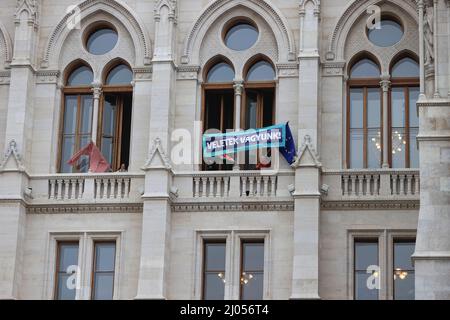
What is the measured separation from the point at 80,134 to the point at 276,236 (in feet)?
27.5

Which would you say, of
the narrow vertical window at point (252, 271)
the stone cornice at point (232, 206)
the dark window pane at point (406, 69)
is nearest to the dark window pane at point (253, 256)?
the narrow vertical window at point (252, 271)

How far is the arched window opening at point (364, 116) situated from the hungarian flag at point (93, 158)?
8.68m

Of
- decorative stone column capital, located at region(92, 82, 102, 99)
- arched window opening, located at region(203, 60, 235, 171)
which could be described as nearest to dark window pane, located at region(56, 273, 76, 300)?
decorative stone column capital, located at region(92, 82, 102, 99)

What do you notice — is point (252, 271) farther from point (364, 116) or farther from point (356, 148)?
point (364, 116)

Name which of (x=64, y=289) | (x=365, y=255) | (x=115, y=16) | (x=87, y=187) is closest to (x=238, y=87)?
(x=115, y=16)

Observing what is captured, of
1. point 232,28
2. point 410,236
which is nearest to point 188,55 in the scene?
point 232,28

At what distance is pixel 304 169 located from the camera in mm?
51750

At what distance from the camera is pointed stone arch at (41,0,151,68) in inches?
2149

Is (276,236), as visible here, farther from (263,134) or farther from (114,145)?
(114,145)

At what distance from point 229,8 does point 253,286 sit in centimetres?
1018

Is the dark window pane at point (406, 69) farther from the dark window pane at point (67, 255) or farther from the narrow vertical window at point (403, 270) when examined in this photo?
the dark window pane at point (67, 255)

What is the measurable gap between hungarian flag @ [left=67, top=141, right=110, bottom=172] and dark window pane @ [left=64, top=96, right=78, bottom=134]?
129cm

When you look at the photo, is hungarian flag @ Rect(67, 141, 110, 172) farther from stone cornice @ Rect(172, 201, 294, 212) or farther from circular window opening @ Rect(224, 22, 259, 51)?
circular window opening @ Rect(224, 22, 259, 51)

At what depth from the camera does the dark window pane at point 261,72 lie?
54.2 metres
